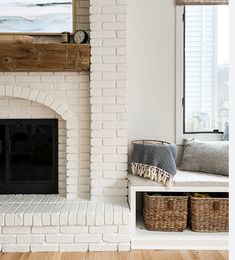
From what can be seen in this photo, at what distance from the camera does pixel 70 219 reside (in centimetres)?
288

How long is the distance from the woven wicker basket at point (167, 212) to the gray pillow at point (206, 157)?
402 millimetres

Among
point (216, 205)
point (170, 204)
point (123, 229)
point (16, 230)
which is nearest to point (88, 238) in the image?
point (123, 229)

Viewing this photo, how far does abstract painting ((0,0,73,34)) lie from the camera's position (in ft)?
10.6

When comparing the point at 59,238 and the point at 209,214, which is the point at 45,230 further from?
the point at 209,214

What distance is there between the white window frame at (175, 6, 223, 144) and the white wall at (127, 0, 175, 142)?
4 cm

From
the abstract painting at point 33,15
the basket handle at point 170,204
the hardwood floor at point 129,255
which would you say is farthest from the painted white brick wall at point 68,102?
the basket handle at point 170,204

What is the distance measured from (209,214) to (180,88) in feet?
3.91

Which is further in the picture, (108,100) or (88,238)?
(108,100)

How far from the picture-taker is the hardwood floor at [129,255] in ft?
9.06

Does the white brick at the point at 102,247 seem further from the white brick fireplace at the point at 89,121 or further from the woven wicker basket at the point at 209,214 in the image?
the woven wicker basket at the point at 209,214

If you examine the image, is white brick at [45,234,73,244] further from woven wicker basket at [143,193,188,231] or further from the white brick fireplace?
woven wicker basket at [143,193,188,231]

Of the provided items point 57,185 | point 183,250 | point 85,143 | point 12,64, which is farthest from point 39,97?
point 183,250

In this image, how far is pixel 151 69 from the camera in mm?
3518

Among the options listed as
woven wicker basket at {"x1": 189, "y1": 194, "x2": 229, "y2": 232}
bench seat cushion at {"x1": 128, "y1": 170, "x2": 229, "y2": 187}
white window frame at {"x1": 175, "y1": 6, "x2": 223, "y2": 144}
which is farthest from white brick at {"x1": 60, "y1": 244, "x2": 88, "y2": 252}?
white window frame at {"x1": 175, "y1": 6, "x2": 223, "y2": 144}
